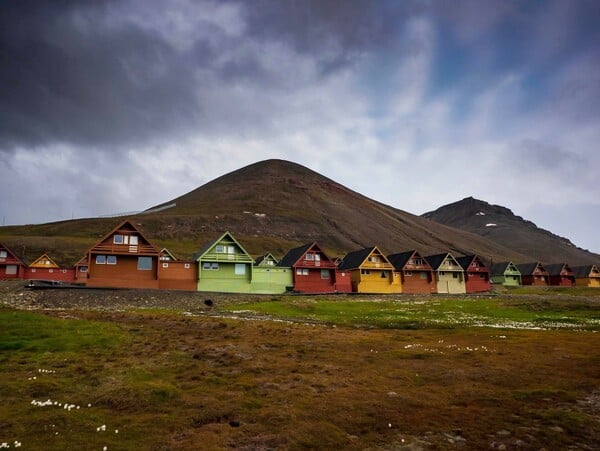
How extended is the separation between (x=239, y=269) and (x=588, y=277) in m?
119

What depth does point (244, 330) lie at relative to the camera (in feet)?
91.7

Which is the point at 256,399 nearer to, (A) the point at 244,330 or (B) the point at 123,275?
(A) the point at 244,330

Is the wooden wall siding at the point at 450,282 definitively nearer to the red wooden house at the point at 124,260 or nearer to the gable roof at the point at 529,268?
the gable roof at the point at 529,268

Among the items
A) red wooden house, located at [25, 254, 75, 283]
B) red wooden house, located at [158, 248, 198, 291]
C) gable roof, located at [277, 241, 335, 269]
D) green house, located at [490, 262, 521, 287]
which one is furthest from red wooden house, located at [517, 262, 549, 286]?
red wooden house, located at [25, 254, 75, 283]

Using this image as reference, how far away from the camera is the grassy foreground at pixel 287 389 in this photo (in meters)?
10.3

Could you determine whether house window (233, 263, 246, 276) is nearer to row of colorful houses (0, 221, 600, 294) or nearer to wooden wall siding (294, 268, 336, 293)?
row of colorful houses (0, 221, 600, 294)

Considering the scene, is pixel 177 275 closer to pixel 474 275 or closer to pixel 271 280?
pixel 271 280

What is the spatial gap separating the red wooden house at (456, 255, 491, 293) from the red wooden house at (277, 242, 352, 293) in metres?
37.5

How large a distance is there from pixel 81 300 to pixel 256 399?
1616 inches

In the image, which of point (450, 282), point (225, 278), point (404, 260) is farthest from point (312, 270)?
point (450, 282)

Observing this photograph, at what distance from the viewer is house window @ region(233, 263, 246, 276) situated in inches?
2972

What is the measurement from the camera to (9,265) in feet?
308

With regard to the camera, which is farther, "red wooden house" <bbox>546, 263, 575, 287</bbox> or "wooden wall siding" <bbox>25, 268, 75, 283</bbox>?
"red wooden house" <bbox>546, 263, 575, 287</bbox>

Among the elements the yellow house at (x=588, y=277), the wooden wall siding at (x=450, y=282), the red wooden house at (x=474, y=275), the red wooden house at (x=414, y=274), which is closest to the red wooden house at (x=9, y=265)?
the red wooden house at (x=414, y=274)
